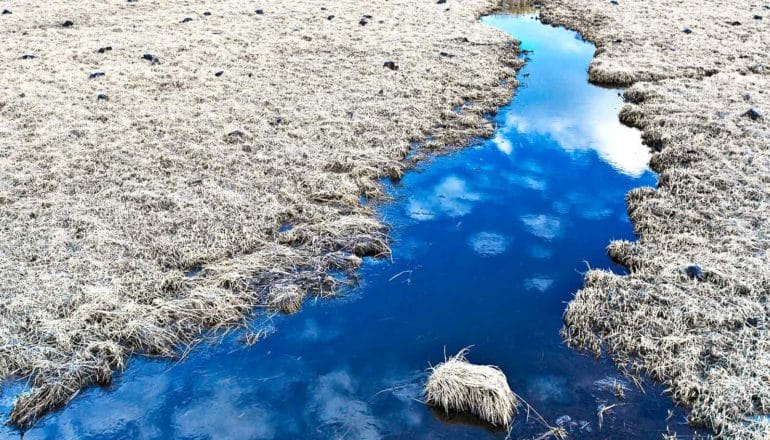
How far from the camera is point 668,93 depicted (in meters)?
19.3

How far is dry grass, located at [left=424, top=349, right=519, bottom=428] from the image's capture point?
7.76 m

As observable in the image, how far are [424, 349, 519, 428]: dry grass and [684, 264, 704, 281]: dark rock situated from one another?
4371mm

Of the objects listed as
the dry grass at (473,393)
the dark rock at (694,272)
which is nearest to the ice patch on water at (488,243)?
the dark rock at (694,272)

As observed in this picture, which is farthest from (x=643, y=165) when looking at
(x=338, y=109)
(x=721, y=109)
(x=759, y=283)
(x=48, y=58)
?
(x=48, y=58)

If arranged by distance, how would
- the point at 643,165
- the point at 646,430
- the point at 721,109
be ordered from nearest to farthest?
1. the point at 646,430
2. the point at 643,165
3. the point at 721,109

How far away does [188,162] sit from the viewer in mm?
14180

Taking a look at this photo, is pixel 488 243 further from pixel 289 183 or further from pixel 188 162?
pixel 188 162

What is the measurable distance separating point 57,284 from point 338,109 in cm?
1023

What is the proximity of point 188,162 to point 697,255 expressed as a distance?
1173 cm

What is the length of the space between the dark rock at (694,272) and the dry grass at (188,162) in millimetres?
5664

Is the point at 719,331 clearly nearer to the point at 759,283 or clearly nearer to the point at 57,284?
the point at 759,283

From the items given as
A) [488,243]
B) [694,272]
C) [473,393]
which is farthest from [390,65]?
[473,393]

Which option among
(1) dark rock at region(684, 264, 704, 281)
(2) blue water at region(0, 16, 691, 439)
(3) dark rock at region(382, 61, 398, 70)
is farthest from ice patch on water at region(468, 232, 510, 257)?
(3) dark rock at region(382, 61, 398, 70)

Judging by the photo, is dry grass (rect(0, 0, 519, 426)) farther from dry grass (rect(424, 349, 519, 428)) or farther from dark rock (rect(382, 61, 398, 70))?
dry grass (rect(424, 349, 519, 428))
